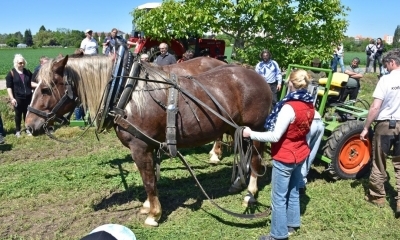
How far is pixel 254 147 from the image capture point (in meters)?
4.53

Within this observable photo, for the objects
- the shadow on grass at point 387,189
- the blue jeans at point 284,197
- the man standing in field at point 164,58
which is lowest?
the shadow on grass at point 387,189

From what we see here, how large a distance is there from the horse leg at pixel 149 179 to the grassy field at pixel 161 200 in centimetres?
13

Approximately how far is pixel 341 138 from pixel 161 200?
8.54 feet

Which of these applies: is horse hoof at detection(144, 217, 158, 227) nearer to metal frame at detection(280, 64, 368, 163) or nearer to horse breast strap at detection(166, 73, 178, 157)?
horse breast strap at detection(166, 73, 178, 157)

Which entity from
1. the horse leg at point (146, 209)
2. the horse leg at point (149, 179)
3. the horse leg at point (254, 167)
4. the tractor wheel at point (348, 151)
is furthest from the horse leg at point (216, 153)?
the horse leg at point (149, 179)

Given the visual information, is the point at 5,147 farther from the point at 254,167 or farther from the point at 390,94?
the point at 390,94

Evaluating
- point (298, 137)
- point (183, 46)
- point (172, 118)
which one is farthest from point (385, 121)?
point (183, 46)

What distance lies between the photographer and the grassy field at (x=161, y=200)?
12.5 feet

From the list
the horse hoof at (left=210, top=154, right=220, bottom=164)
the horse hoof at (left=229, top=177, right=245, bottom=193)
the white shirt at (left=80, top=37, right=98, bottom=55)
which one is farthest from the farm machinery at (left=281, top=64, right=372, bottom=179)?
the white shirt at (left=80, top=37, right=98, bottom=55)

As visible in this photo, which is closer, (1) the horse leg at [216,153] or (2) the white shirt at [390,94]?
(2) the white shirt at [390,94]

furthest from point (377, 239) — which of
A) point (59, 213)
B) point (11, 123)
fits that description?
Result: point (11, 123)

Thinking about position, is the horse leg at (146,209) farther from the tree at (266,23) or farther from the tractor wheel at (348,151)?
the tree at (266,23)

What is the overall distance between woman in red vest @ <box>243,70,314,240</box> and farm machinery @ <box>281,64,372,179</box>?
1565mm

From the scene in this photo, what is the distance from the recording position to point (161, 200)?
458 centimetres
